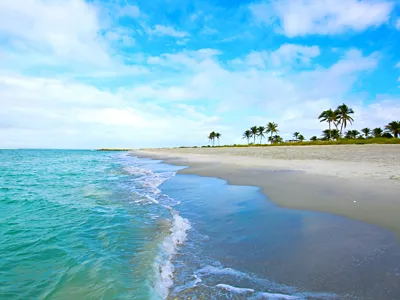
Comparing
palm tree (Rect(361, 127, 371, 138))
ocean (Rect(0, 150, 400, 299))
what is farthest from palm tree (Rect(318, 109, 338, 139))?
ocean (Rect(0, 150, 400, 299))

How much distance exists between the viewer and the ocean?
3607 millimetres

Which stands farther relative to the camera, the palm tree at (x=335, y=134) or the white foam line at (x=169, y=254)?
the palm tree at (x=335, y=134)

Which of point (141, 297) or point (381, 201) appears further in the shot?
point (381, 201)

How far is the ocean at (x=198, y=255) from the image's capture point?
3607 mm

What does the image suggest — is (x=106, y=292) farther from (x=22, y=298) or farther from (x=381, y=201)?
(x=381, y=201)

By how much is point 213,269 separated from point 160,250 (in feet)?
5.13

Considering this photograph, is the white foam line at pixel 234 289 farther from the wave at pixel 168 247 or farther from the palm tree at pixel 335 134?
the palm tree at pixel 335 134

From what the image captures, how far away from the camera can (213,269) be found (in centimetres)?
423

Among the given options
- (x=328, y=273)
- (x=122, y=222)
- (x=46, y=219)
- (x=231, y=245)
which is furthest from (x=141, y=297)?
(x=46, y=219)

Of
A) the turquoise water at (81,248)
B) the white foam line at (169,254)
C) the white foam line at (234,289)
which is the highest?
the white foam line at (234,289)

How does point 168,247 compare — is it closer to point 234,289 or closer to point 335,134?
point 234,289

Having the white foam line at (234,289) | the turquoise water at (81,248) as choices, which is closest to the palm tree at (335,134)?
the turquoise water at (81,248)

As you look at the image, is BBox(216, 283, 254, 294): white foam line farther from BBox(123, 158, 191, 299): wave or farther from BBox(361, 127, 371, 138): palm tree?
BBox(361, 127, 371, 138): palm tree

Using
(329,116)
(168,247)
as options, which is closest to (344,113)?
(329,116)
